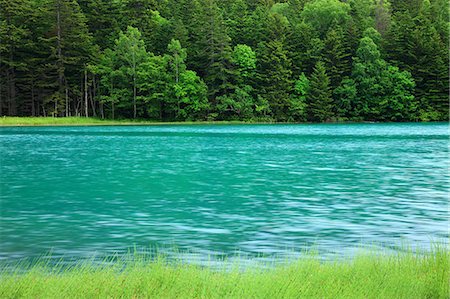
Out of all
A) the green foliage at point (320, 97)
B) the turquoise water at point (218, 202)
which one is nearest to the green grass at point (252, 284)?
the turquoise water at point (218, 202)

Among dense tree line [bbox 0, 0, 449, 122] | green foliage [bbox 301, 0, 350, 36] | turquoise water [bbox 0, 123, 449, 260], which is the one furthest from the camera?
green foliage [bbox 301, 0, 350, 36]

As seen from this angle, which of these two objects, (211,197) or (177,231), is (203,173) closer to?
(211,197)

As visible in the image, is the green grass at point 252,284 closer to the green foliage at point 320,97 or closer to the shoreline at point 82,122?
the shoreline at point 82,122

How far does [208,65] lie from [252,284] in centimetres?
8412

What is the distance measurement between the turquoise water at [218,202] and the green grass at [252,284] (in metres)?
3.35

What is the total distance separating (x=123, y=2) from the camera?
9744 centimetres

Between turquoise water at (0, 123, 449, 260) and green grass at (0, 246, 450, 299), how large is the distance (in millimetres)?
3347

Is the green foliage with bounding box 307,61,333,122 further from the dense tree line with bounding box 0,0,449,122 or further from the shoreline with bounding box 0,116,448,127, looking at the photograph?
the shoreline with bounding box 0,116,448,127

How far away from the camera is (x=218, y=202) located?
1767cm

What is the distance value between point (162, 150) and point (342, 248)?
86.8 ft

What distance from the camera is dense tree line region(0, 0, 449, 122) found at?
3359 inches

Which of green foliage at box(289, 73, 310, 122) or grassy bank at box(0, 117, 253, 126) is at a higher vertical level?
green foliage at box(289, 73, 310, 122)

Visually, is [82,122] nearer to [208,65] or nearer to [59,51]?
[59,51]

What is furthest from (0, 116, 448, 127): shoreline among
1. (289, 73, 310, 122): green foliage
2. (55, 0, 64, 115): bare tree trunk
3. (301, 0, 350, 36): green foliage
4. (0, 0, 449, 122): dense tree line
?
(301, 0, 350, 36): green foliage
